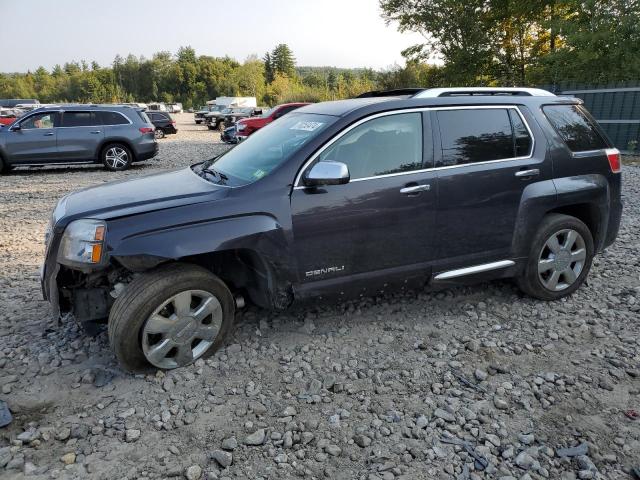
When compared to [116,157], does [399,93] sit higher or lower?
higher

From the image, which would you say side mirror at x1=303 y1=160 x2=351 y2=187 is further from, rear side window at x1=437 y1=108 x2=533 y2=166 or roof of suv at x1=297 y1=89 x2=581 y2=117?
rear side window at x1=437 y1=108 x2=533 y2=166

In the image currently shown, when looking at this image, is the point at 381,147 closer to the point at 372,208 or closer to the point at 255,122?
the point at 372,208

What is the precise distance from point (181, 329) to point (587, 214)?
3.63 metres

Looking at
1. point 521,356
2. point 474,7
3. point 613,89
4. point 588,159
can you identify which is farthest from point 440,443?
point 474,7

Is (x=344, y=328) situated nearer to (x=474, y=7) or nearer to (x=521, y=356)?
(x=521, y=356)

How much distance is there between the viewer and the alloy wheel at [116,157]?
41.2ft

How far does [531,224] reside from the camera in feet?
13.1

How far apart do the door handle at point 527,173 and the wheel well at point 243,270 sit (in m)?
2.17

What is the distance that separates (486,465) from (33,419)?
100 inches

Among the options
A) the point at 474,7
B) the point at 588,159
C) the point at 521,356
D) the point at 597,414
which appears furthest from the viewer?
the point at 474,7

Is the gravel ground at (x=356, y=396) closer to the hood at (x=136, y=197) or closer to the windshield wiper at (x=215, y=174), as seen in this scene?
the hood at (x=136, y=197)

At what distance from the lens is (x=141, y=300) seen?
3.00 m

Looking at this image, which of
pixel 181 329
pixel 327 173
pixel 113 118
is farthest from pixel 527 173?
pixel 113 118

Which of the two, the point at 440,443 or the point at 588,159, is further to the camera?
the point at 588,159
